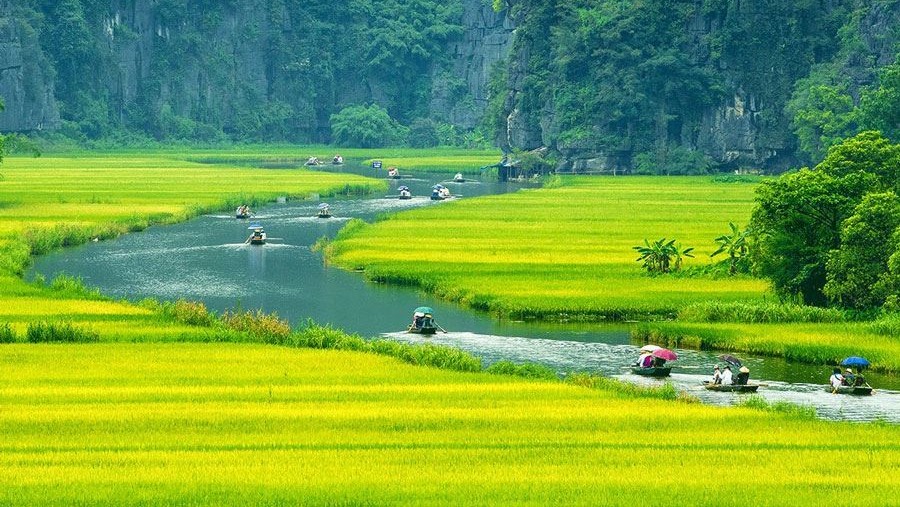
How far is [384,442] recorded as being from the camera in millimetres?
25812

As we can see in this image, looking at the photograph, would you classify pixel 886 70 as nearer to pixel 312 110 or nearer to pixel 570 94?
pixel 570 94

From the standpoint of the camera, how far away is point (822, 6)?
111562mm

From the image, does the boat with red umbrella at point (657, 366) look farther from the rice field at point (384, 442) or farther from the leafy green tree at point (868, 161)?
the leafy green tree at point (868, 161)

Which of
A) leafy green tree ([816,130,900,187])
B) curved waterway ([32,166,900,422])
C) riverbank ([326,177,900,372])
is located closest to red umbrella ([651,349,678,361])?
curved waterway ([32,166,900,422])

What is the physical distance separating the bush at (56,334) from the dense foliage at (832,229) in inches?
728

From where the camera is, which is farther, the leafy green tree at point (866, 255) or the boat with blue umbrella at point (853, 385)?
the leafy green tree at point (866, 255)

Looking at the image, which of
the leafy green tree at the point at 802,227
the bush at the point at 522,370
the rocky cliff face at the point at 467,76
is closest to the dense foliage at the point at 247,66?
the rocky cliff face at the point at 467,76

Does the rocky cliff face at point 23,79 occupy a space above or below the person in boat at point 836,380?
above

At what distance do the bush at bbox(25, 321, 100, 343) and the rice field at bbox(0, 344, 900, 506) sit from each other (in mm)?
2334

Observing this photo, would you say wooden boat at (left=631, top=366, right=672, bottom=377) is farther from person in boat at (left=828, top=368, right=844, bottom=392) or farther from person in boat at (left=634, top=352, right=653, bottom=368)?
person in boat at (left=828, top=368, right=844, bottom=392)

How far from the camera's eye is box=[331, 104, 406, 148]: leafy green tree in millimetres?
181375

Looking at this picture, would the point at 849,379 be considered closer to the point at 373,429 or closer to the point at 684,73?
the point at 373,429

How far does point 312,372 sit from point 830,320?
15.2 meters

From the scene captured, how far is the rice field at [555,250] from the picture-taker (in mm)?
45656
